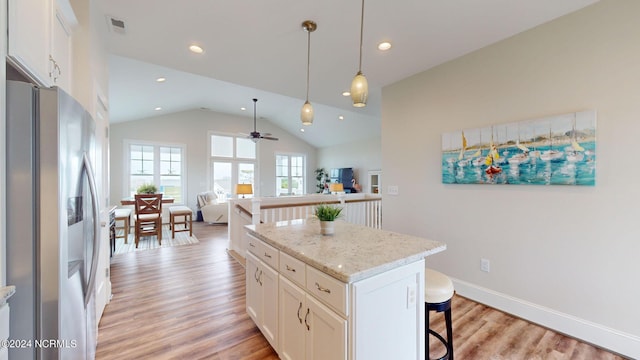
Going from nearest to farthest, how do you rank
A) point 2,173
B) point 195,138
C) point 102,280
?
1. point 2,173
2. point 102,280
3. point 195,138

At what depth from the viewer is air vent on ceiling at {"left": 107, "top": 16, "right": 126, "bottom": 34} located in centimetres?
223

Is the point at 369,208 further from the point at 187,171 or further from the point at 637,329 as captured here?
the point at 187,171

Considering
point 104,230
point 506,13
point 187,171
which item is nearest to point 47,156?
point 104,230

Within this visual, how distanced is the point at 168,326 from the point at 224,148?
725 cm

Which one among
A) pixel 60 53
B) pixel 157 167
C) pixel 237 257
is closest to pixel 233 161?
pixel 157 167

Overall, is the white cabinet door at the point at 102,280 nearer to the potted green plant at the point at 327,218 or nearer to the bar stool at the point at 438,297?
the potted green plant at the point at 327,218

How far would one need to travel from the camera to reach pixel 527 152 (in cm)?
228

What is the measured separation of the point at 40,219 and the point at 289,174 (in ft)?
30.9

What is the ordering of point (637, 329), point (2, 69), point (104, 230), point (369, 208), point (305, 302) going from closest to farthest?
point (2, 69), point (305, 302), point (637, 329), point (104, 230), point (369, 208)

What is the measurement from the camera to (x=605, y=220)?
6.35ft

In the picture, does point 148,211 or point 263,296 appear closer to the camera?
point 263,296

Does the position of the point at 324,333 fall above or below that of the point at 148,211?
below
